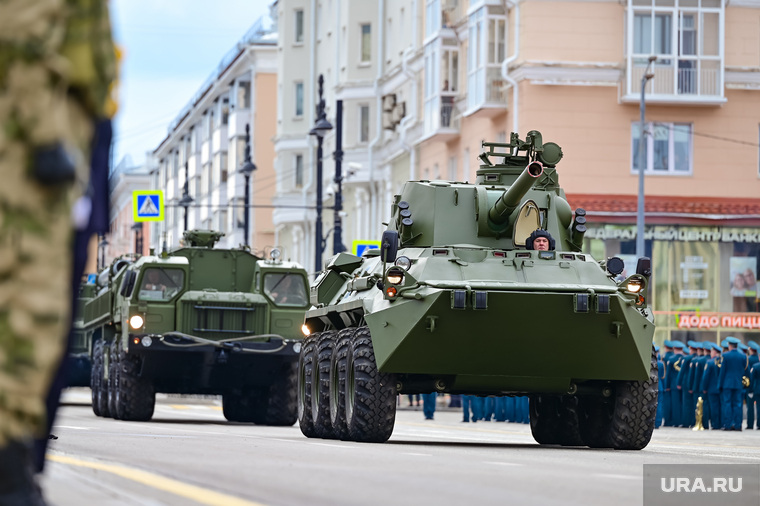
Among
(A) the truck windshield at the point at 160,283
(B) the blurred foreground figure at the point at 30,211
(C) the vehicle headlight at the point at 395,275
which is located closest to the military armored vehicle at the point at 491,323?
(C) the vehicle headlight at the point at 395,275

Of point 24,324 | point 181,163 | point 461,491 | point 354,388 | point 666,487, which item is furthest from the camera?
point 181,163

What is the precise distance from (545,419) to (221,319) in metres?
7.78

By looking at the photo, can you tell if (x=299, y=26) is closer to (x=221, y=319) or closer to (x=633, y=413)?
(x=221, y=319)

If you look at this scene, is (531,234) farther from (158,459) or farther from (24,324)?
(24,324)

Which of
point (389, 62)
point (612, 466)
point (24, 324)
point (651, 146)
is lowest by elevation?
point (612, 466)

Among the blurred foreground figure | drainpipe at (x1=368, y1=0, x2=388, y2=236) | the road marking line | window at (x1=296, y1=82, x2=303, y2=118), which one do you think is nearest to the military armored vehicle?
the road marking line

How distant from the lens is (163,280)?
26703 millimetres

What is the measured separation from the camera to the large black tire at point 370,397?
654 inches

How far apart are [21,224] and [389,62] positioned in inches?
2329

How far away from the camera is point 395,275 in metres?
16.5

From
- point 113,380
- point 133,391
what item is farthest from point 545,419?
point 113,380

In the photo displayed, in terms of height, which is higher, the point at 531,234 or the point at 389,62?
the point at 389,62

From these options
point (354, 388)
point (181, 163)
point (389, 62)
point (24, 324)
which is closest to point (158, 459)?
point (354, 388)

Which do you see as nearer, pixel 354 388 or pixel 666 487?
pixel 666 487
